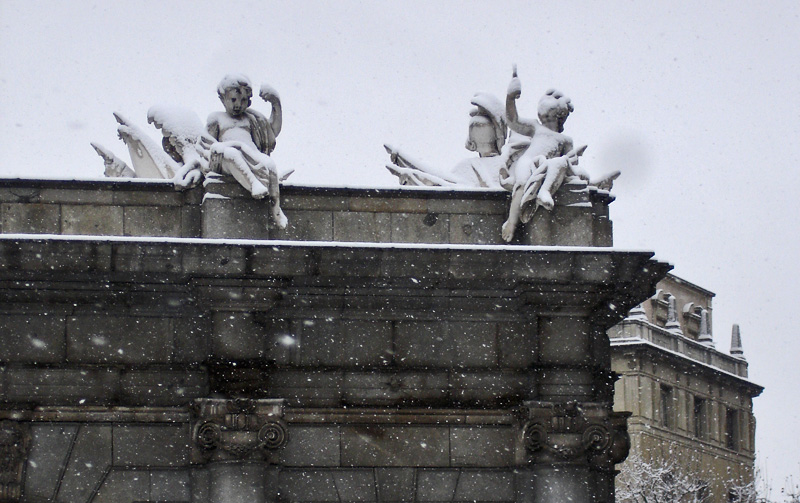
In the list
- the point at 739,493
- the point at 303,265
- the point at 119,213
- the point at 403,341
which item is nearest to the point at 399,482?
the point at 403,341

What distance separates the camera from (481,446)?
2239cm

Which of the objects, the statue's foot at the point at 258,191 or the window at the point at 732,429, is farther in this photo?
the window at the point at 732,429

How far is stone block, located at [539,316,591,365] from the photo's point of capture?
2228 centimetres

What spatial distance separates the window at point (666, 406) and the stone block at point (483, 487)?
132 ft

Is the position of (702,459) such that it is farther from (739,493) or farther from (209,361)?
(209,361)

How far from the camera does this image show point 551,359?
2227cm

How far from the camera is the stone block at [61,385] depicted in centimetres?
2186

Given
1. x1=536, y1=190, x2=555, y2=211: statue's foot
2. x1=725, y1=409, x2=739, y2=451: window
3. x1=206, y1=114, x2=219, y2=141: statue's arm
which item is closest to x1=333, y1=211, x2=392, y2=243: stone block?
x1=206, y1=114, x2=219, y2=141: statue's arm

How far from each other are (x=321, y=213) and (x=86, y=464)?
485 centimetres

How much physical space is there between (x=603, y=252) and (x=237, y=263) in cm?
504

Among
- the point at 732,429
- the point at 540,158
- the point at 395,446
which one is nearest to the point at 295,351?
the point at 395,446

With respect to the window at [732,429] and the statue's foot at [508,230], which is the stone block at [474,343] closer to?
the statue's foot at [508,230]

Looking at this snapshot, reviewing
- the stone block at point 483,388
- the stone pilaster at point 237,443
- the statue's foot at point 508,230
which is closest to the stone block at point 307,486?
the stone pilaster at point 237,443

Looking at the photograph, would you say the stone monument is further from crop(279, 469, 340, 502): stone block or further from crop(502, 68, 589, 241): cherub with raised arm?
crop(502, 68, 589, 241): cherub with raised arm
